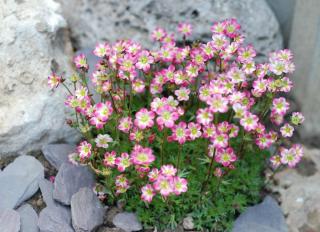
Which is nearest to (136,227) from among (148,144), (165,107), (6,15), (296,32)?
(148,144)

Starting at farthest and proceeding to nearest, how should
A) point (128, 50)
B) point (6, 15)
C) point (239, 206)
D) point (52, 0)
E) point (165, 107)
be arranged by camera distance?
point (52, 0), point (6, 15), point (239, 206), point (128, 50), point (165, 107)

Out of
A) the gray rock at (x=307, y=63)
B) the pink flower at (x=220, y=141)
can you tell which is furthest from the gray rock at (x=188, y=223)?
the gray rock at (x=307, y=63)

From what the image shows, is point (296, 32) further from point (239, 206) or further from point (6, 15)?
point (6, 15)

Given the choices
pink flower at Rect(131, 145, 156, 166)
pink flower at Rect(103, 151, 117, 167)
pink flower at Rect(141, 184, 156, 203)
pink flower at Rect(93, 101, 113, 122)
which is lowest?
pink flower at Rect(141, 184, 156, 203)

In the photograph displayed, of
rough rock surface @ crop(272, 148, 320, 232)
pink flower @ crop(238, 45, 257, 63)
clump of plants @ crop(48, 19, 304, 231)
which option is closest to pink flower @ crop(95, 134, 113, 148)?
clump of plants @ crop(48, 19, 304, 231)

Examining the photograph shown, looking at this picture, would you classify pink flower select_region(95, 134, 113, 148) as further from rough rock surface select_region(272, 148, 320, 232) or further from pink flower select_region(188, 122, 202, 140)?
rough rock surface select_region(272, 148, 320, 232)

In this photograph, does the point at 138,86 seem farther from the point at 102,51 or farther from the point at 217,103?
the point at 217,103

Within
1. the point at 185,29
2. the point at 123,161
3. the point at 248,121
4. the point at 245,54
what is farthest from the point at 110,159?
the point at 185,29
